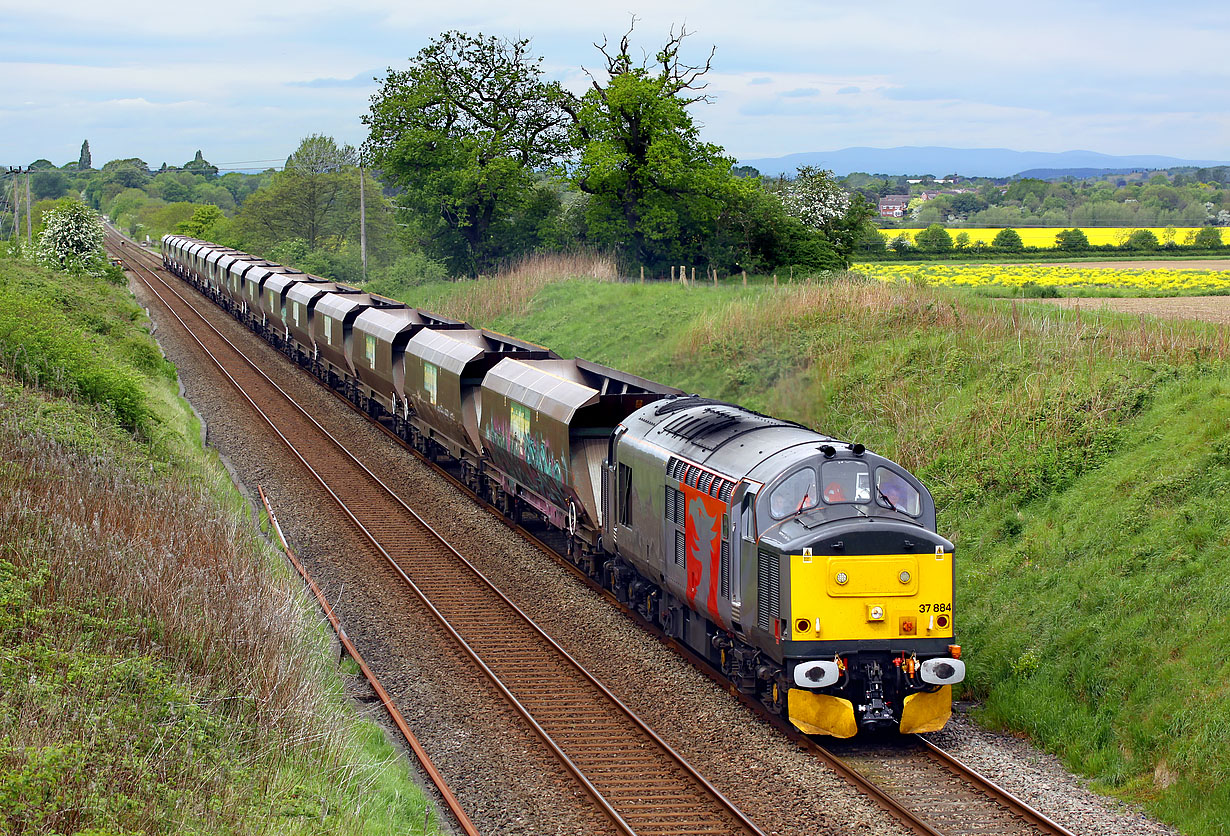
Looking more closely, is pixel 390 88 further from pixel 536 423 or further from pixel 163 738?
pixel 163 738

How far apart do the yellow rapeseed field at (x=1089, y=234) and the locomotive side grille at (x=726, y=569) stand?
230 ft

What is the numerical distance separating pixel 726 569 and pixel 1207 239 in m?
70.8

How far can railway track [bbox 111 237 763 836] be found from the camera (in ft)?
37.5

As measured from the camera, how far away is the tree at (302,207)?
92375mm

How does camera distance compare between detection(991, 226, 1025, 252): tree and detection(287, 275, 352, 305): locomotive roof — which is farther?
detection(991, 226, 1025, 252): tree

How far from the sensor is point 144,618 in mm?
11172

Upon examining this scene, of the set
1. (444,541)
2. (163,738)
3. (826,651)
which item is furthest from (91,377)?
(826,651)

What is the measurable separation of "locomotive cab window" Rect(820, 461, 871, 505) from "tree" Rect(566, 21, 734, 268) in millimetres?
39219

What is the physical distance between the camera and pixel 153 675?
10.1 metres

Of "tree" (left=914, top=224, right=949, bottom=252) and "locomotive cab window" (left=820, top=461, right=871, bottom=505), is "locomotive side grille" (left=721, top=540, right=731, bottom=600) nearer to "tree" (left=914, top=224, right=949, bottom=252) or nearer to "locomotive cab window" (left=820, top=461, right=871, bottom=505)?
"locomotive cab window" (left=820, top=461, right=871, bottom=505)

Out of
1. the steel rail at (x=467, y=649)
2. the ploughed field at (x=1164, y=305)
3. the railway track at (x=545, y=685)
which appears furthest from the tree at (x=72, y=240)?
the ploughed field at (x=1164, y=305)

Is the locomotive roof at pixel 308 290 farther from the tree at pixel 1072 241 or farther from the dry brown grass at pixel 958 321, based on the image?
the tree at pixel 1072 241

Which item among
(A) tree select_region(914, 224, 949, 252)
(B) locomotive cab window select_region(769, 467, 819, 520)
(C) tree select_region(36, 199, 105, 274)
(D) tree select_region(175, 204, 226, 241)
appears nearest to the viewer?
(B) locomotive cab window select_region(769, 467, 819, 520)

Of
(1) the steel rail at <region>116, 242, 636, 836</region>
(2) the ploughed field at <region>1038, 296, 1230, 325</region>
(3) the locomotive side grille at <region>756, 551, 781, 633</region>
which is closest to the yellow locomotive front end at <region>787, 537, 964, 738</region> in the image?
(3) the locomotive side grille at <region>756, 551, 781, 633</region>
